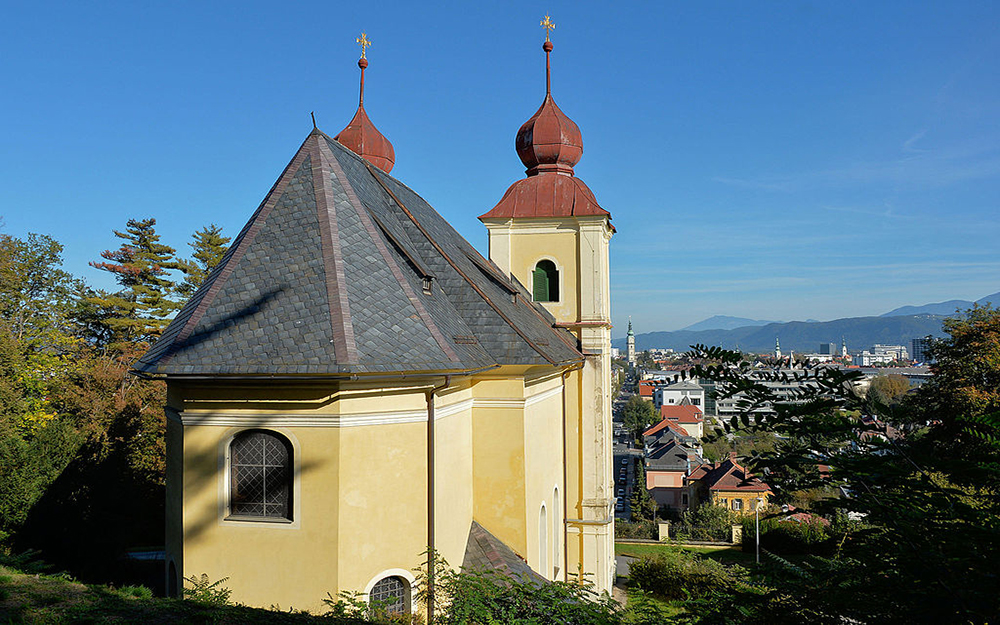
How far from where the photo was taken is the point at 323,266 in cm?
984

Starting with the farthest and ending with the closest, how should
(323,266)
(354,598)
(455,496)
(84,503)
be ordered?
(84,503), (455,496), (323,266), (354,598)

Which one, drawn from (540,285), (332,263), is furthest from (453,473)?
(540,285)

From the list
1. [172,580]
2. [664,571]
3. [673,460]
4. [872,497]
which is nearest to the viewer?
[872,497]

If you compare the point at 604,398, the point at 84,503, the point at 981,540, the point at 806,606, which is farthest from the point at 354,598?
the point at 84,503

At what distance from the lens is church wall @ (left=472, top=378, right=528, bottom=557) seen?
41.4 feet

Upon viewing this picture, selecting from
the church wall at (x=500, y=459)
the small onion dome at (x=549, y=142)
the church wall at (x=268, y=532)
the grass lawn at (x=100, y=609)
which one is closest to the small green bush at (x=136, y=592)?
the grass lawn at (x=100, y=609)

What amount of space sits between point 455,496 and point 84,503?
18.0m

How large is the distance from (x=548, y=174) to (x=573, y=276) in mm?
3884

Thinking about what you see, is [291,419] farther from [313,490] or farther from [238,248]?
[238,248]

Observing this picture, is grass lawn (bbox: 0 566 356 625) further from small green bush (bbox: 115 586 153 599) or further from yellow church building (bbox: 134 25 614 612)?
yellow church building (bbox: 134 25 614 612)

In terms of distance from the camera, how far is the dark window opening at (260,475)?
9203 mm

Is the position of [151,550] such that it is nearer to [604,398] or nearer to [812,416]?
[604,398]

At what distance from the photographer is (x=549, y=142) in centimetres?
2164

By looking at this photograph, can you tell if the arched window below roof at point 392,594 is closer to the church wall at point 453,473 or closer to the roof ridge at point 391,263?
the church wall at point 453,473
